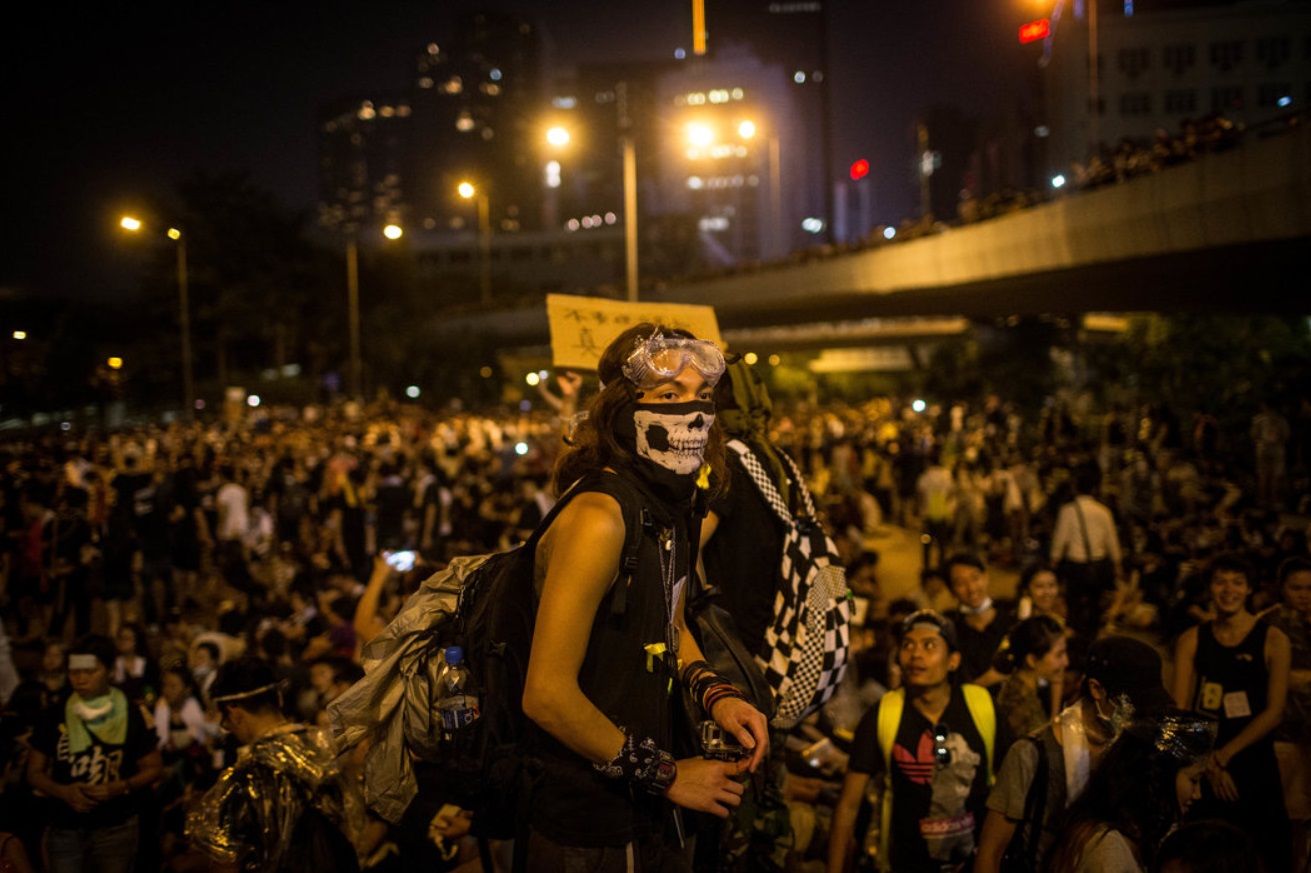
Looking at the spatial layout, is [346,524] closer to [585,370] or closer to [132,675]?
[132,675]

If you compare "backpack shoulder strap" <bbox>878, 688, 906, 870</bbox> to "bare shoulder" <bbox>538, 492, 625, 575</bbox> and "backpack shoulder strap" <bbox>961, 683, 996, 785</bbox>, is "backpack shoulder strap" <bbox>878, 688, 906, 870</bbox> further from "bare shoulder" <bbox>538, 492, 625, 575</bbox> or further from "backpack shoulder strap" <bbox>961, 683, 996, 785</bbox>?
"bare shoulder" <bbox>538, 492, 625, 575</bbox>

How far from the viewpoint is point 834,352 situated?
7144 cm

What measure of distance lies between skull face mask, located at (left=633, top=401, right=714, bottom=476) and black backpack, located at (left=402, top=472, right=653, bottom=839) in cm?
12

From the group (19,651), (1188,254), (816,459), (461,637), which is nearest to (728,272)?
(816,459)

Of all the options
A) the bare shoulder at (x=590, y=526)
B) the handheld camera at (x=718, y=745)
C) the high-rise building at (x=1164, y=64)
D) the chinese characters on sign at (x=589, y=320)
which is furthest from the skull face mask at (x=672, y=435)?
the high-rise building at (x=1164, y=64)

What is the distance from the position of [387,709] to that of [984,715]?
2.24 meters

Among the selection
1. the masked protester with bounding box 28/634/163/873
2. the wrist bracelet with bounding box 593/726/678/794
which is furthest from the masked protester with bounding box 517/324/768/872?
the masked protester with bounding box 28/634/163/873

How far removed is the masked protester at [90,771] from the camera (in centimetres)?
416

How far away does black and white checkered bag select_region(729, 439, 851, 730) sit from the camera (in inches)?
124

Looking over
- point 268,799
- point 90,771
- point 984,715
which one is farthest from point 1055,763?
point 90,771

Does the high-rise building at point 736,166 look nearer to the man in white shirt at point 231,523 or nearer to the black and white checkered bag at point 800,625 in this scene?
the man in white shirt at point 231,523

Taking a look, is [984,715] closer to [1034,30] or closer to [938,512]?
[938,512]

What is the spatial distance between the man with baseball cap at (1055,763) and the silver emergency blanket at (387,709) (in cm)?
185

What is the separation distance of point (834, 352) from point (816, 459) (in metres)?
50.2
